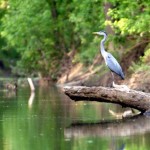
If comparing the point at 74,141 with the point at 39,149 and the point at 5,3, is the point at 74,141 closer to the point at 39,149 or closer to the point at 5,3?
the point at 39,149

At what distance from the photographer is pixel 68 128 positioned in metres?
19.3

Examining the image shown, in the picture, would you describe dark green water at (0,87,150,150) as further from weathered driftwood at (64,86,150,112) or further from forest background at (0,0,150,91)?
forest background at (0,0,150,91)

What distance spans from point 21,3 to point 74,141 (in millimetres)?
30104

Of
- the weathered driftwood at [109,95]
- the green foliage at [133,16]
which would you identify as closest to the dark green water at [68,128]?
the weathered driftwood at [109,95]

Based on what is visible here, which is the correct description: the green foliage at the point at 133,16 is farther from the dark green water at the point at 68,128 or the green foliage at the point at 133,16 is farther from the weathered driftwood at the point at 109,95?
the weathered driftwood at the point at 109,95

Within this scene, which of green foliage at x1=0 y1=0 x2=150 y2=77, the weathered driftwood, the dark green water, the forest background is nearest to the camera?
the dark green water

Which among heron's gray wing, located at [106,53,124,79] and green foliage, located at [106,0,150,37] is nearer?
heron's gray wing, located at [106,53,124,79]

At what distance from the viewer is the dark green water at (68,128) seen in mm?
16188

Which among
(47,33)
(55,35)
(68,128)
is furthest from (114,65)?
(55,35)

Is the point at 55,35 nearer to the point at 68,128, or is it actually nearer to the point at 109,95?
the point at 109,95

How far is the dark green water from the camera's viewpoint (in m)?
16.2

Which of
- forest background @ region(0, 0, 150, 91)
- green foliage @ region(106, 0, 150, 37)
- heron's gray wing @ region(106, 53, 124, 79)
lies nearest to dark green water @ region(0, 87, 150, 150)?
heron's gray wing @ region(106, 53, 124, 79)

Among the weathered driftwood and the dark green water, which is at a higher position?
the weathered driftwood

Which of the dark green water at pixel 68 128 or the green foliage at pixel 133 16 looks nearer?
the dark green water at pixel 68 128
